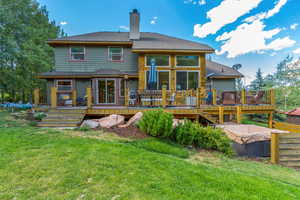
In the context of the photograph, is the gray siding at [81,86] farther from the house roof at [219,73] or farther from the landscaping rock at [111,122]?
the house roof at [219,73]

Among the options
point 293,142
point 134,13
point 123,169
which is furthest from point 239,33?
point 123,169

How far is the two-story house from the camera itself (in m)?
10.7

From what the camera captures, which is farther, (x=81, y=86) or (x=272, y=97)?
(x=81, y=86)

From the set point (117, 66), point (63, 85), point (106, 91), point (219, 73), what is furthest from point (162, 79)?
point (63, 85)

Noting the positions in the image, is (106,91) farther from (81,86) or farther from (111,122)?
(111,122)

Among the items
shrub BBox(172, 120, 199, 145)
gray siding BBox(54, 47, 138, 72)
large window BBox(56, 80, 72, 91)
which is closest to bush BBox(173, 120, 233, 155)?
shrub BBox(172, 120, 199, 145)

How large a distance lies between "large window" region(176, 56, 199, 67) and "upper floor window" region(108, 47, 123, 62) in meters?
4.45

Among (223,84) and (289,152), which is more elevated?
(223,84)

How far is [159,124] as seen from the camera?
5262 millimetres

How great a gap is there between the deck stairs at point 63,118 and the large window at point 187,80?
265 inches

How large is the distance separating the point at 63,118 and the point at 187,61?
872 cm

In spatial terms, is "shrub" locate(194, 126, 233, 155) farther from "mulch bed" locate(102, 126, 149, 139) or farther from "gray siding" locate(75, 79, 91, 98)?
"gray siding" locate(75, 79, 91, 98)

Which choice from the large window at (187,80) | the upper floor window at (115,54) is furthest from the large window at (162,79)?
the upper floor window at (115,54)

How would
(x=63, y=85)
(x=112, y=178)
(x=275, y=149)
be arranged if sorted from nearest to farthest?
(x=112, y=178) → (x=275, y=149) → (x=63, y=85)
